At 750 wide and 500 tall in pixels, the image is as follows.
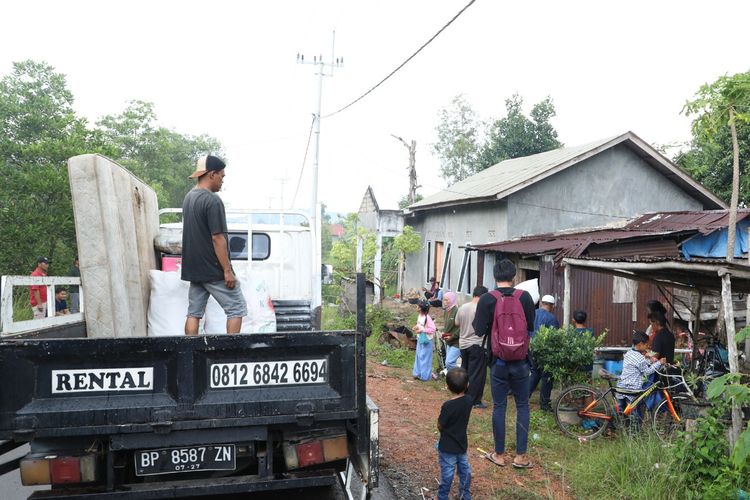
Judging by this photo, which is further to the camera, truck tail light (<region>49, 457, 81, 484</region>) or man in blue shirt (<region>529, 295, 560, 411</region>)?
man in blue shirt (<region>529, 295, 560, 411</region>)

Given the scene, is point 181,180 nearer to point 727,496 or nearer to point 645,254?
point 645,254

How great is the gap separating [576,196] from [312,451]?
16.3 m

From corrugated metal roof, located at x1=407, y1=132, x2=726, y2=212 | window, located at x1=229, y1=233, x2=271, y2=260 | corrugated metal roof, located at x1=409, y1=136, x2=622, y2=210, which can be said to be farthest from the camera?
corrugated metal roof, located at x1=409, y1=136, x2=622, y2=210

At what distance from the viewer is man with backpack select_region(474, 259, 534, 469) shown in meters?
5.58

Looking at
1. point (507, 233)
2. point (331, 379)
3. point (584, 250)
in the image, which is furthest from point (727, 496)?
point (507, 233)

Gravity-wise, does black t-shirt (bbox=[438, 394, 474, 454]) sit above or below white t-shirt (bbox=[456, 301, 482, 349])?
below

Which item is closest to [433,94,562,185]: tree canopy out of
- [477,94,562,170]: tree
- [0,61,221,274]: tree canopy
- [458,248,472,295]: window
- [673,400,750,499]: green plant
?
[477,94,562,170]: tree

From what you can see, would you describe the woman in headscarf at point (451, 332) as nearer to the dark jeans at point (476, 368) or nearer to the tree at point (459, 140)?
the dark jeans at point (476, 368)

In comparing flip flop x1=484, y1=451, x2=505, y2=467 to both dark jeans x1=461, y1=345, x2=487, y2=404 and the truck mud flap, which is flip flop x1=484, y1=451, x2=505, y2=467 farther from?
the truck mud flap

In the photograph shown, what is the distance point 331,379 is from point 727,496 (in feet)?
10.4

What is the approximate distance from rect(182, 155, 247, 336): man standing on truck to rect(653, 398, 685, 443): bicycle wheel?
15.0 feet

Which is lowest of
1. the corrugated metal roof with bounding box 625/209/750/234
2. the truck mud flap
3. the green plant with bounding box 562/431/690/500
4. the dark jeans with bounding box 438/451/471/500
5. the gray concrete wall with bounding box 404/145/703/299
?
the green plant with bounding box 562/431/690/500

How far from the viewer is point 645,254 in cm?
1235

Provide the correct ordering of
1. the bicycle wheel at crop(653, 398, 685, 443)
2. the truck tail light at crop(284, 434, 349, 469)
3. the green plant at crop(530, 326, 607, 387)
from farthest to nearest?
the green plant at crop(530, 326, 607, 387), the bicycle wheel at crop(653, 398, 685, 443), the truck tail light at crop(284, 434, 349, 469)
